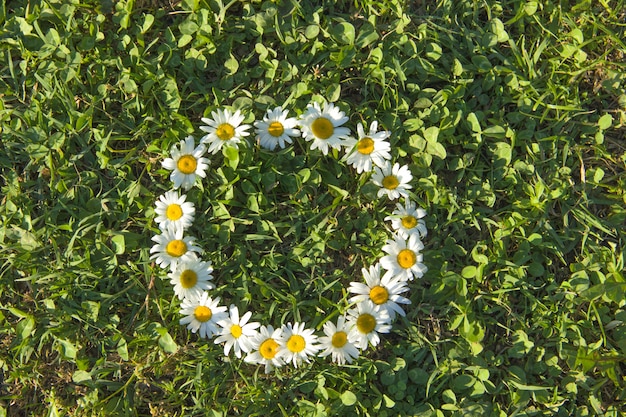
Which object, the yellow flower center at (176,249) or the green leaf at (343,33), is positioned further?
the green leaf at (343,33)

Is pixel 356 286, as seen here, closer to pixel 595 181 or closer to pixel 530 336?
pixel 530 336

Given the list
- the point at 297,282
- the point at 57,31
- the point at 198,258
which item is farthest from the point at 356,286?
the point at 57,31

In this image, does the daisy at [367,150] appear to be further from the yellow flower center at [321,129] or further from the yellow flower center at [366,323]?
the yellow flower center at [366,323]

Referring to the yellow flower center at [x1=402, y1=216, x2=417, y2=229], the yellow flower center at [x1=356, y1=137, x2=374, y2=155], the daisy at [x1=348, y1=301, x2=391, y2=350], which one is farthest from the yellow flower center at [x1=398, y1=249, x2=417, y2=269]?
the yellow flower center at [x1=356, y1=137, x2=374, y2=155]

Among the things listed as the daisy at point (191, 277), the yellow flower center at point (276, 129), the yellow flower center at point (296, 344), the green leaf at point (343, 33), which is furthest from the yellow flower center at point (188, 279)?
the green leaf at point (343, 33)

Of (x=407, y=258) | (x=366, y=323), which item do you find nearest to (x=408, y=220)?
(x=407, y=258)
